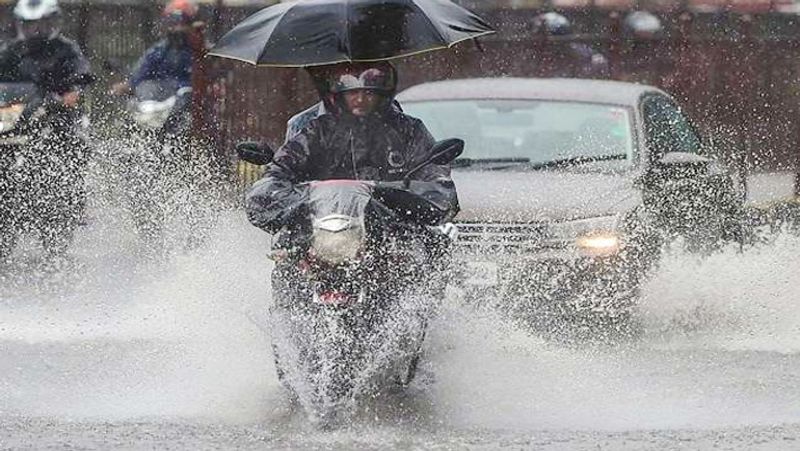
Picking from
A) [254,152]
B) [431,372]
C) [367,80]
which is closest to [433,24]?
[367,80]

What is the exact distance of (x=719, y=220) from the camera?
1359 centimetres

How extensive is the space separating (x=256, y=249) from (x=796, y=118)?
711 cm

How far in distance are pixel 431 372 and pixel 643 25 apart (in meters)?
11.0

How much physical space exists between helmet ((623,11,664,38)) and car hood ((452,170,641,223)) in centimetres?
820

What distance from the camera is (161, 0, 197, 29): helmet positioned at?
1800 centimetres

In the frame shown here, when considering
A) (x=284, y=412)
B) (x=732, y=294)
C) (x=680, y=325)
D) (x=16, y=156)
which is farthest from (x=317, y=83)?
(x=16, y=156)

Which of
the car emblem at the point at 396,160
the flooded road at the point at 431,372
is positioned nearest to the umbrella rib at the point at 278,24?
the car emblem at the point at 396,160

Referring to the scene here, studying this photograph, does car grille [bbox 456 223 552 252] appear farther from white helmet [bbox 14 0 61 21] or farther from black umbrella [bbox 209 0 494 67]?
white helmet [bbox 14 0 61 21]

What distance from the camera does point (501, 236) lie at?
11492 mm

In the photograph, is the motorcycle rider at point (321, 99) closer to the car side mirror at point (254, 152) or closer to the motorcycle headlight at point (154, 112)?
the car side mirror at point (254, 152)

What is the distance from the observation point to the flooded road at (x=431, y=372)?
8102mm

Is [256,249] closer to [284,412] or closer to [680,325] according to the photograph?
[680,325]

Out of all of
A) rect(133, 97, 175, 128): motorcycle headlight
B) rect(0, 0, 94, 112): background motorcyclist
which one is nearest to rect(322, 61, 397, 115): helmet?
rect(0, 0, 94, 112): background motorcyclist

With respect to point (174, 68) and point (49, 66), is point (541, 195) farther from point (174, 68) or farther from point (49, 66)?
point (174, 68)
